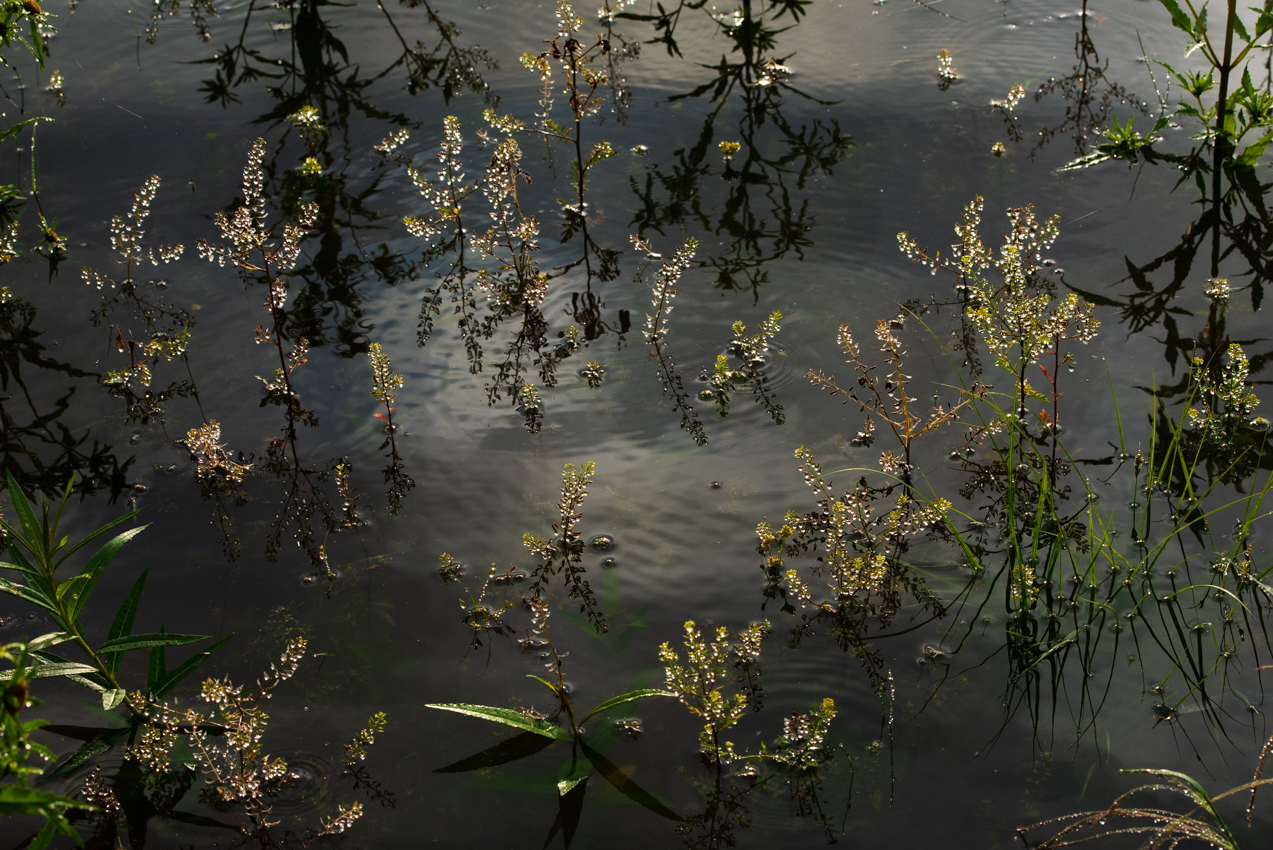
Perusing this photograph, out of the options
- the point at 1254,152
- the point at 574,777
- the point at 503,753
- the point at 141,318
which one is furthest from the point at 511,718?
the point at 1254,152

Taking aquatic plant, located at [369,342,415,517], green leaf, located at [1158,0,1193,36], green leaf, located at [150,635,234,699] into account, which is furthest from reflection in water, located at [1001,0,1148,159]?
green leaf, located at [150,635,234,699]

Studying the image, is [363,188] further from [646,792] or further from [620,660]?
→ [646,792]

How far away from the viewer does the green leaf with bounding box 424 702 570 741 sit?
2771 mm

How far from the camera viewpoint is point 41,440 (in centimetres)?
368

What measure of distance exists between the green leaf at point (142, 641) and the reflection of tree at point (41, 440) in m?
0.95

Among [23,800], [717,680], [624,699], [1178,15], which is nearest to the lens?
[23,800]

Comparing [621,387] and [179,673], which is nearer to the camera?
[179,673]

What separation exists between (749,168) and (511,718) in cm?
310

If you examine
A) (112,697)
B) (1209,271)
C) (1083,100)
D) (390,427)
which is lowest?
(112,697)

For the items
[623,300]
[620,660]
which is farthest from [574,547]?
[623,300]

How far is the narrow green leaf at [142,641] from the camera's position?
264 cm

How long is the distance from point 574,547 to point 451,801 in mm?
928

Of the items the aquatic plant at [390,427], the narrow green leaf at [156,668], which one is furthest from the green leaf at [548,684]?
the narrow green leaf at [156,668]

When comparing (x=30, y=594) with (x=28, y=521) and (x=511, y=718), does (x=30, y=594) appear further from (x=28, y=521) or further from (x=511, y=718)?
(x=511, y=718)
